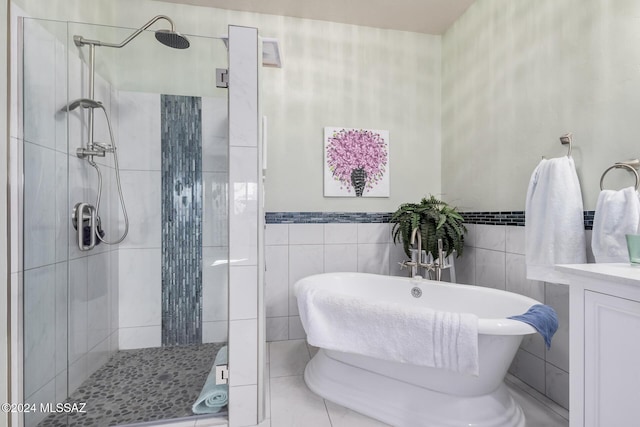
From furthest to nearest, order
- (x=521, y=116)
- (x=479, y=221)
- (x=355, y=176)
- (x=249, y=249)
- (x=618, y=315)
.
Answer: (x=355, y=176), (x=479, y=221), (x=521, y=116), (x=249, y=249), (x=618, y=315)

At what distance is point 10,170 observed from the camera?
1.32m

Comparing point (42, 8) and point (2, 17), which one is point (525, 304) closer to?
point (2, 17)

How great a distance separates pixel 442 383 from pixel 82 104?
2202 millimetres

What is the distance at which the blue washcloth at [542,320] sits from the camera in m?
1.24

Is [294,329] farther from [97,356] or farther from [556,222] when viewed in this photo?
[556,222]

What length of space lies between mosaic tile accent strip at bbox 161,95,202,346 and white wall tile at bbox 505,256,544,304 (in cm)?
185

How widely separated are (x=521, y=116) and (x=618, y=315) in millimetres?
1457

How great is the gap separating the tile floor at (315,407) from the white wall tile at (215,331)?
1.56ft

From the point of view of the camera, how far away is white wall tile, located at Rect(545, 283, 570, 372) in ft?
4.99

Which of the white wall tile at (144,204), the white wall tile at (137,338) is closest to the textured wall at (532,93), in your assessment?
the white wall tile at (144,204)

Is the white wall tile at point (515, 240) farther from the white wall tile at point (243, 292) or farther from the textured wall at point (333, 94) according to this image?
the white wall tile at point (243, 292)

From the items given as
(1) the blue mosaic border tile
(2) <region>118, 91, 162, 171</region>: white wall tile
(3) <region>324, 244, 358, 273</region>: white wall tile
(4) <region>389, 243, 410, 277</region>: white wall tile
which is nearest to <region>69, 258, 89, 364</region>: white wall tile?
(2) <region>118, 91, 162, 171</region>: white wall tile

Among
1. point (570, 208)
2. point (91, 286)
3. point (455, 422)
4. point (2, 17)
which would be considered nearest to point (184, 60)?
point (2, 17)

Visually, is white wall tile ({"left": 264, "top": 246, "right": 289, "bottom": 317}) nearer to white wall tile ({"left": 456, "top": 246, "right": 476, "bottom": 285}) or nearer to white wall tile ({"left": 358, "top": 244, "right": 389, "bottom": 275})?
white wall tile ({"left": 358, "top": 244, "right": 389, "bottom": 275})
